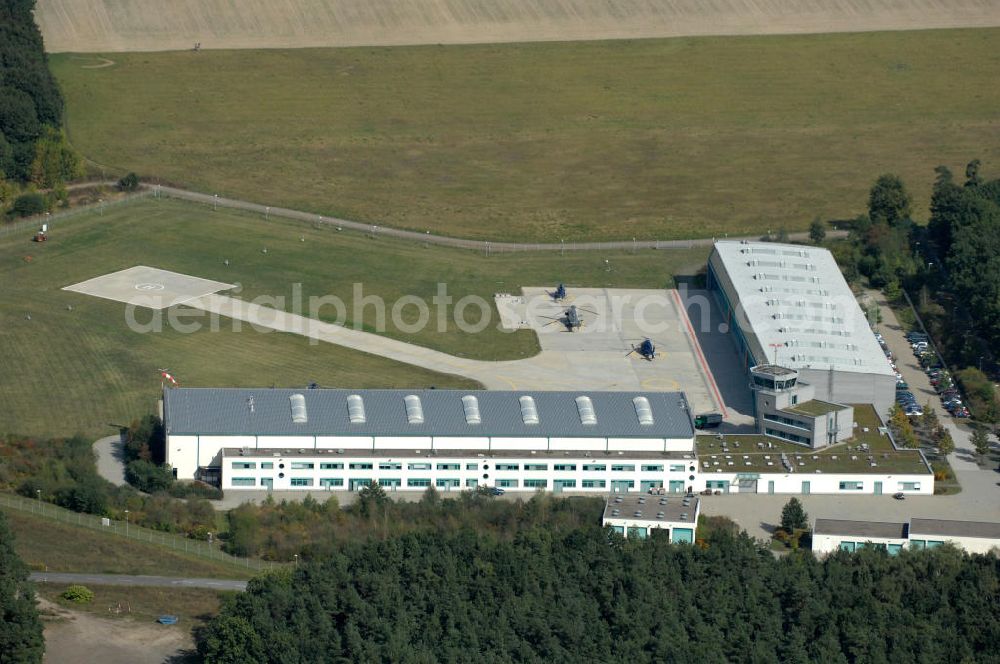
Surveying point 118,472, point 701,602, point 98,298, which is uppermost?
point 98,298

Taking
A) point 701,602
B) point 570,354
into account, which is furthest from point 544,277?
point 701,602

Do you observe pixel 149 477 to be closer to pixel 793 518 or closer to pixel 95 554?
pixel 95 554

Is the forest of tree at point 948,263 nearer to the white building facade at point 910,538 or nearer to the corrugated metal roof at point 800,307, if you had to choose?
the corrugated metal roof at point 800,307

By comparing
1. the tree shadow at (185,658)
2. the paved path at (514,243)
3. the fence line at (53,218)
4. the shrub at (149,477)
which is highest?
the fence line at (53,218)

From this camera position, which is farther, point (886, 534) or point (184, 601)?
point (886, 534)

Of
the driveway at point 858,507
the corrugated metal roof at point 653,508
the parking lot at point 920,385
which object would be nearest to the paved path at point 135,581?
the corrugated metal roof at point 653,508

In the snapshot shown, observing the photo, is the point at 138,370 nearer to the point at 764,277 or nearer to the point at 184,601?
the point at 184,601
